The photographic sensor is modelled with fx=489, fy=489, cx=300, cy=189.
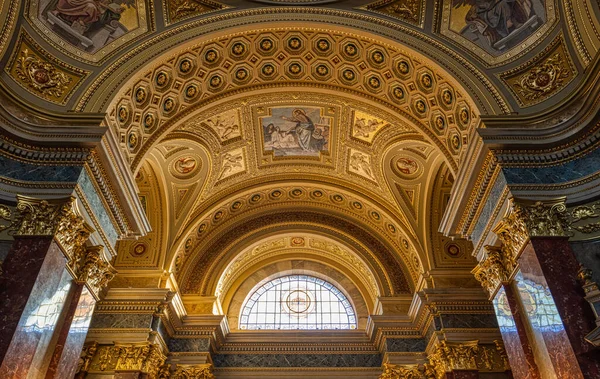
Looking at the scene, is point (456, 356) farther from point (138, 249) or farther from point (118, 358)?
point (138, 249)

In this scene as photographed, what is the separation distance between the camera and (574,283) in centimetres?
710

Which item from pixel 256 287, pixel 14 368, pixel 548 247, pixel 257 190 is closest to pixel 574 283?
pixel 548 247

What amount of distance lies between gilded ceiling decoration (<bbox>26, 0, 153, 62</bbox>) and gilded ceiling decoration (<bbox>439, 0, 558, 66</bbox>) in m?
6.35

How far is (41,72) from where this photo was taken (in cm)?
927

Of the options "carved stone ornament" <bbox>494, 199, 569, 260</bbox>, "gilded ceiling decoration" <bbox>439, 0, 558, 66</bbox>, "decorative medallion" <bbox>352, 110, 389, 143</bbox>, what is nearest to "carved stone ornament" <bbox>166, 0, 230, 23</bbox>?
"decorative medallion" <bbox>352, 110, 389, 143</bbox>

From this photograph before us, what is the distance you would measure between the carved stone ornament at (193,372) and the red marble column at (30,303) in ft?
22.0

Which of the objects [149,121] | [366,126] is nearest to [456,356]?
[366,126]

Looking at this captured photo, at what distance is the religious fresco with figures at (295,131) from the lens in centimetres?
1334

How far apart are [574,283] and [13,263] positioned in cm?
824

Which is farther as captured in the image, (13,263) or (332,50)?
(332,50)

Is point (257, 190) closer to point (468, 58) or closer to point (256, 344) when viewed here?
point (256, 344)

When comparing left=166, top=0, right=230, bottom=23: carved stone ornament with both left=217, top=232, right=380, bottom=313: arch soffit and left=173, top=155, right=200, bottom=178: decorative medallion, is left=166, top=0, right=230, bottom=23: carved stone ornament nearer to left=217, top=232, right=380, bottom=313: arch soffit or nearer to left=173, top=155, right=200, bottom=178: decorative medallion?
left=173, top=155, right=200, bottom=178: decorative medallion

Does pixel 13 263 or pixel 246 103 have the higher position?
pixel 246 103

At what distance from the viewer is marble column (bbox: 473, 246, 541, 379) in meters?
7.60
